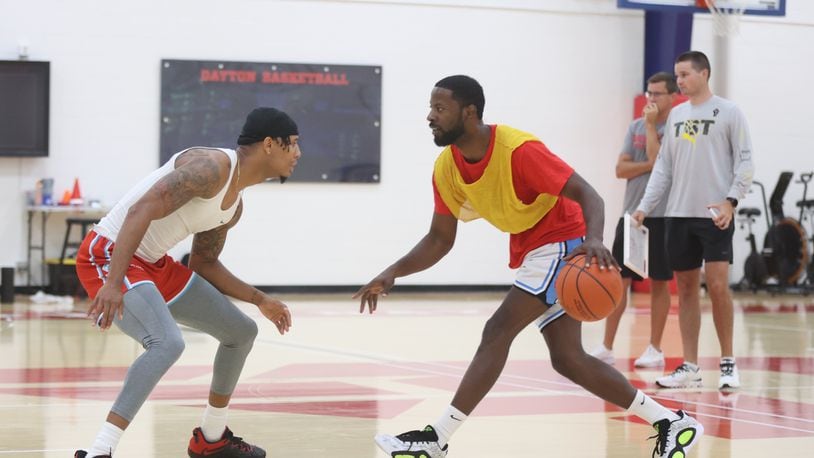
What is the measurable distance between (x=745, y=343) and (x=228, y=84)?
7.83m

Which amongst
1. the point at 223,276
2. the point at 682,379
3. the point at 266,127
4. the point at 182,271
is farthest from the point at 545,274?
the point at 682,379

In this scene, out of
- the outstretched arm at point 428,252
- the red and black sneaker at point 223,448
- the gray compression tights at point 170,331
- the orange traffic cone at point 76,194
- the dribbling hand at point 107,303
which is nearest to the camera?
the dribbling hand at point 107,303

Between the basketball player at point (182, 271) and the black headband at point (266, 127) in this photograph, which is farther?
the black headband at point (266, 127)

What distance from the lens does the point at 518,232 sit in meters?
4.77

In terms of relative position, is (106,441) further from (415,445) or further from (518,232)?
(518,232)

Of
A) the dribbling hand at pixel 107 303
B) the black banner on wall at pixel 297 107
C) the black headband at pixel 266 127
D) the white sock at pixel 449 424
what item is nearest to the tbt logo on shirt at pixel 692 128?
the white sock at pixel 449 424

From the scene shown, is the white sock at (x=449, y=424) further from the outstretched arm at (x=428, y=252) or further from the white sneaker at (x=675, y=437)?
the white sneaker at (x=675, y=437)

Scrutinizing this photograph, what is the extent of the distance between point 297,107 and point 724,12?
542 centimetres

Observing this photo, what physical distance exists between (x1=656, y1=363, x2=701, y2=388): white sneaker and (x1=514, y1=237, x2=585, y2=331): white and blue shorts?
241 centimetres

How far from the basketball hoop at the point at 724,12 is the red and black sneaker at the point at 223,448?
31.9ft

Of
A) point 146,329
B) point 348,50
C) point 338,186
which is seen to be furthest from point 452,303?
point 146,329

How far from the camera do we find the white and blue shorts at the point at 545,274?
4.57 m

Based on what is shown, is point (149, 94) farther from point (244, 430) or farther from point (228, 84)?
point (244, 430)

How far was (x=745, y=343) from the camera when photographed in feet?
31.5
